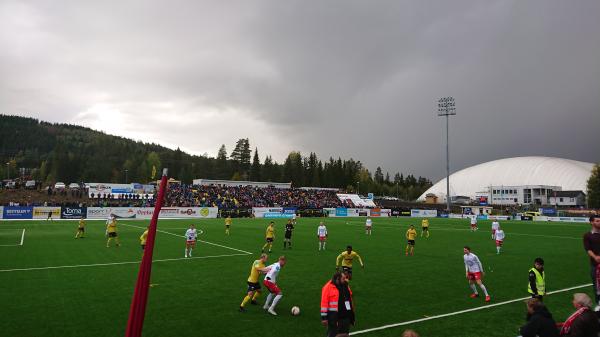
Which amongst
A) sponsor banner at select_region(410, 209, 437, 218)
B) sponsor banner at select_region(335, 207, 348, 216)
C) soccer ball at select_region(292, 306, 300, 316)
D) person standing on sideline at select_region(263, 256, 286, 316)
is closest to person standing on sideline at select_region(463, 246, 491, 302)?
soccer ball at select_region(292, 306, 300, 316)

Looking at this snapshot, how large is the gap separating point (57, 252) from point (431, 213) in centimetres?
7545

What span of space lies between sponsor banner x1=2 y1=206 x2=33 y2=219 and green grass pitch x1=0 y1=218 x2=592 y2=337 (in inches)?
1325

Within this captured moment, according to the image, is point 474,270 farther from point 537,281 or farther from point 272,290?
point 272,290

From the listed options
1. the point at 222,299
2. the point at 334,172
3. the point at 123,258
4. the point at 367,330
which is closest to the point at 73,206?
the point at 123,258

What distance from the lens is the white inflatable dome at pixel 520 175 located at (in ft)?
422

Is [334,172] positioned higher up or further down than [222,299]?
higher up

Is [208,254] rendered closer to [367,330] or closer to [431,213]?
[367,330]

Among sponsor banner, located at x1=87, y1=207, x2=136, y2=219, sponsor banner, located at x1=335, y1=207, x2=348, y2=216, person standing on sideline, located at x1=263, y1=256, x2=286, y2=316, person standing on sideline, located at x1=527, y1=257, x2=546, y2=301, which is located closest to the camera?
person standing on sideline, located at x1=527, y1=257, x2=546, y2=301

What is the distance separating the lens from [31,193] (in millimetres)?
69938

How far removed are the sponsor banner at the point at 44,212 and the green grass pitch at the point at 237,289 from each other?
33.7 m

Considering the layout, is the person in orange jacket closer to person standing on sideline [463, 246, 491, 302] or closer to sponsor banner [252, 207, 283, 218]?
person standing on sideline [463, 246, 491, 302]

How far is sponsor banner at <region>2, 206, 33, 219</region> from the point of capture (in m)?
52.5

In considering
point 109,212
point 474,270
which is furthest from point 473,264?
point 109,212

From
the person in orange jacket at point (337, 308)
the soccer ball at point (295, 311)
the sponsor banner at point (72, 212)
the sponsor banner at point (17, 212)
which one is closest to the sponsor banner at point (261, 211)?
the sponsor banner at point (72, 212)
